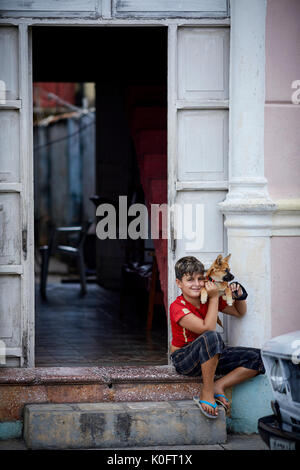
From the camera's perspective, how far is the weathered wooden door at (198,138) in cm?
583

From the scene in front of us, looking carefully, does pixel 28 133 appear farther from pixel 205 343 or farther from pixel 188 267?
pixel 205 343

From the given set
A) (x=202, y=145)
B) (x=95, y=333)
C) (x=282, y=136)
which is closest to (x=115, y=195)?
(x=95, y=333)

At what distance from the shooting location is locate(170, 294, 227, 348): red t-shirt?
5.43 meters

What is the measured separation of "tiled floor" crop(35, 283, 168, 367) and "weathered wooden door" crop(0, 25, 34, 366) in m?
0.76

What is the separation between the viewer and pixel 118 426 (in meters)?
5.30

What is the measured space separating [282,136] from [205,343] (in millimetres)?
1622

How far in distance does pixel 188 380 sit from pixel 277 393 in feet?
4.18

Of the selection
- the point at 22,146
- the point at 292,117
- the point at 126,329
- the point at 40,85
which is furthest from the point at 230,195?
the point at 40,85

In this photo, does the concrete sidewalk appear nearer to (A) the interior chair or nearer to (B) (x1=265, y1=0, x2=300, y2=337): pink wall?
(B) (x1=265, y1=0, x2=300, y2=337): pink wall

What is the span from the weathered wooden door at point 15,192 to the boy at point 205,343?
3.71 ft

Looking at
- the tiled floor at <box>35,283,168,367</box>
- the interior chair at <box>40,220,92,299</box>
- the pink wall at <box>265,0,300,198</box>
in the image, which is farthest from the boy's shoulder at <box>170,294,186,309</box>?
the interior chair at <box>40,220,92,299</box>

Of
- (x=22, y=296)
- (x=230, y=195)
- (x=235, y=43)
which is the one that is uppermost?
(x=235, y=43)

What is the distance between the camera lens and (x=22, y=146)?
573cm
